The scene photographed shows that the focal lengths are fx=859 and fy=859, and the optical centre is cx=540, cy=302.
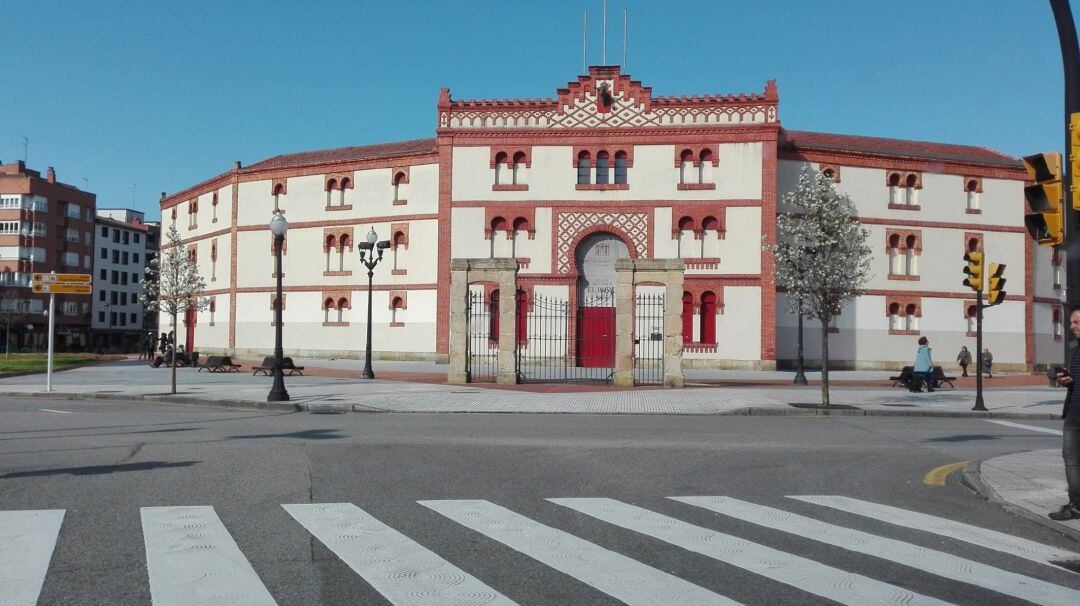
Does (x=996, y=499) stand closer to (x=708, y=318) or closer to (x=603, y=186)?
(x=708, y=318)

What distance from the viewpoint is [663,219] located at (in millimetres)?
37250

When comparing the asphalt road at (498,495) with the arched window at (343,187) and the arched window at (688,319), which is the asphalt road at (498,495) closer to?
the arched window at (688,319)

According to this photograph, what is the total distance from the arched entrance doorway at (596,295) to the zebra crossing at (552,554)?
93.1ft

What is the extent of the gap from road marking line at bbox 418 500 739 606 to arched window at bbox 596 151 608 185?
3119 centimetres

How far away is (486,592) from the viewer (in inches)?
196

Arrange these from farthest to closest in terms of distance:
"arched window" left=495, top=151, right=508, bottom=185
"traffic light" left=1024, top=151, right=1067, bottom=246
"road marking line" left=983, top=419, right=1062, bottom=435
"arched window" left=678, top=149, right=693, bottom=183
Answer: "arched window" left=495, top=151, right=508, bottom=185
"arched window" left=678, top=149, right=693, bottom=183
"road marking line" left=983, top=419, right=1062, bottom=435
"traffic light" left=1024, top=151, right=1067, bottom=246

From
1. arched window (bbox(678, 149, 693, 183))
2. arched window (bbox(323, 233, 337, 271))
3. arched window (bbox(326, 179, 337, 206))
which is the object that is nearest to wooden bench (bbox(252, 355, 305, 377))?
arched window (bbox(323, 233, 337, 271))

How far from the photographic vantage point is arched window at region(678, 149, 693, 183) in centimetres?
3722

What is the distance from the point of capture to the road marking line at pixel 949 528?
6.27 meters

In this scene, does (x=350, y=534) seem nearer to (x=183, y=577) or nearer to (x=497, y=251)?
(x=183, y=577)

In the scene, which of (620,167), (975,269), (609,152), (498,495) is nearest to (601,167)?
(609,152)

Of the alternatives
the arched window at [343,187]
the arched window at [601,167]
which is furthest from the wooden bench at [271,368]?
the arched window at [601,167]

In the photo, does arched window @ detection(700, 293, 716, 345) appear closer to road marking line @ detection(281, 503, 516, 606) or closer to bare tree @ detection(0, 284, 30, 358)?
road marking line @ detection(281, 503, 516, 606)

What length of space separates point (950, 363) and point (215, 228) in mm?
39188
